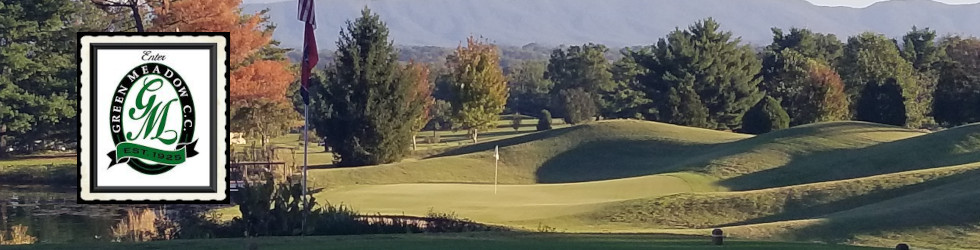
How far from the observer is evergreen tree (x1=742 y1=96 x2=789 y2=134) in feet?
174

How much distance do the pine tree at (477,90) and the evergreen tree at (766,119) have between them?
12027 millimetres

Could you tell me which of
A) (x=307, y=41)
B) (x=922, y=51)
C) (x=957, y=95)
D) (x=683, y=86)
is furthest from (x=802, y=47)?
(x=307, y=41)

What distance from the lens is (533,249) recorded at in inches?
584

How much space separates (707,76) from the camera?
6438 centimetres

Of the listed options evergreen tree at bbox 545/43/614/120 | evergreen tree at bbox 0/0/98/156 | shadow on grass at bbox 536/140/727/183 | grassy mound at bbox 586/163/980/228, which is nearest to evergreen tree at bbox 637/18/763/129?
shadow on grass at bbox 536/140/727/183

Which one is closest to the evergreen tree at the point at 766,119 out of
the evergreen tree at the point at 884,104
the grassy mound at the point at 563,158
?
the evergreen tree at the point at 884,104

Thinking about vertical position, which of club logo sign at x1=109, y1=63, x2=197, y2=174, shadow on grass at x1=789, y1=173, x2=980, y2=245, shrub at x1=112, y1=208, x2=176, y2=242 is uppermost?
club logo sign at x1=109, y1=63, x2=197, y2=174

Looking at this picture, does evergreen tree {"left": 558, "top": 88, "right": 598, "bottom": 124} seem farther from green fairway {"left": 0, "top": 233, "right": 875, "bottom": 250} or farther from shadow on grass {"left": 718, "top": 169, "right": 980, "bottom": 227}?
green fairway {"left": 0, "top": 233, "right": 875, "bottom": 250}

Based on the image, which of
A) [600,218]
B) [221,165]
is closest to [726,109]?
[600,218]

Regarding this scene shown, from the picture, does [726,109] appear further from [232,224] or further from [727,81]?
[232,224]

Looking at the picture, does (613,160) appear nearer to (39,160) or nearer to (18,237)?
(39,160)

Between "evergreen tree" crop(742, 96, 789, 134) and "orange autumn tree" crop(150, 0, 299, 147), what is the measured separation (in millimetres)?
21752

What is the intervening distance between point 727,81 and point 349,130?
2678 cm

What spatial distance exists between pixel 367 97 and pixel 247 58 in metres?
4.86
